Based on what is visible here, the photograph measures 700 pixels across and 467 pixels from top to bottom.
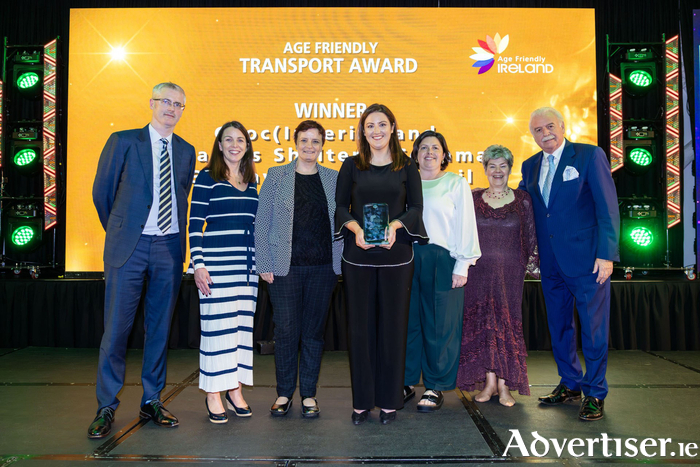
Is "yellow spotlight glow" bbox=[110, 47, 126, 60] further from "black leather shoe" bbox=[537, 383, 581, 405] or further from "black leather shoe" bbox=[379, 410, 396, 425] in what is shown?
"black leather shoe" bbox=[537, 383, 581, 405]

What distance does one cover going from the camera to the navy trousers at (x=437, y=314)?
275 cm

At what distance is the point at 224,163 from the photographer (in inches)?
101

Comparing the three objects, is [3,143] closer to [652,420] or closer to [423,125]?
[423,125]

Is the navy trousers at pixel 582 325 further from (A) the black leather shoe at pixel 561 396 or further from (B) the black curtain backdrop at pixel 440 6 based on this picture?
(B) the black curtain backdrop at pixel 440 6

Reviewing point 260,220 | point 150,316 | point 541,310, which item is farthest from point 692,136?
point 150,316

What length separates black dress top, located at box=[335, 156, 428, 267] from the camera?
2408 mm

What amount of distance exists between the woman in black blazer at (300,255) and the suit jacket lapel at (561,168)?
123 centimetres

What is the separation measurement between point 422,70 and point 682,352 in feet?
11.2

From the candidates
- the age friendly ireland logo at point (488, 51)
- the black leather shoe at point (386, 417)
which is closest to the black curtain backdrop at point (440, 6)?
the age friendly ireland logo at point (488, 51)

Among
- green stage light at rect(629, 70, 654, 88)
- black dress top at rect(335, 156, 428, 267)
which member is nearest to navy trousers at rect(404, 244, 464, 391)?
black dress top at rect(335, 156, 428, 267)

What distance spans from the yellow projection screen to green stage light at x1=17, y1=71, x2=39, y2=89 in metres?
0.42

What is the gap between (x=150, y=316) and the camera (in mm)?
2545

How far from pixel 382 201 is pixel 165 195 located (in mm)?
1101

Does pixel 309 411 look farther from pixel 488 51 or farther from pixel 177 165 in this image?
pixel 488 51
